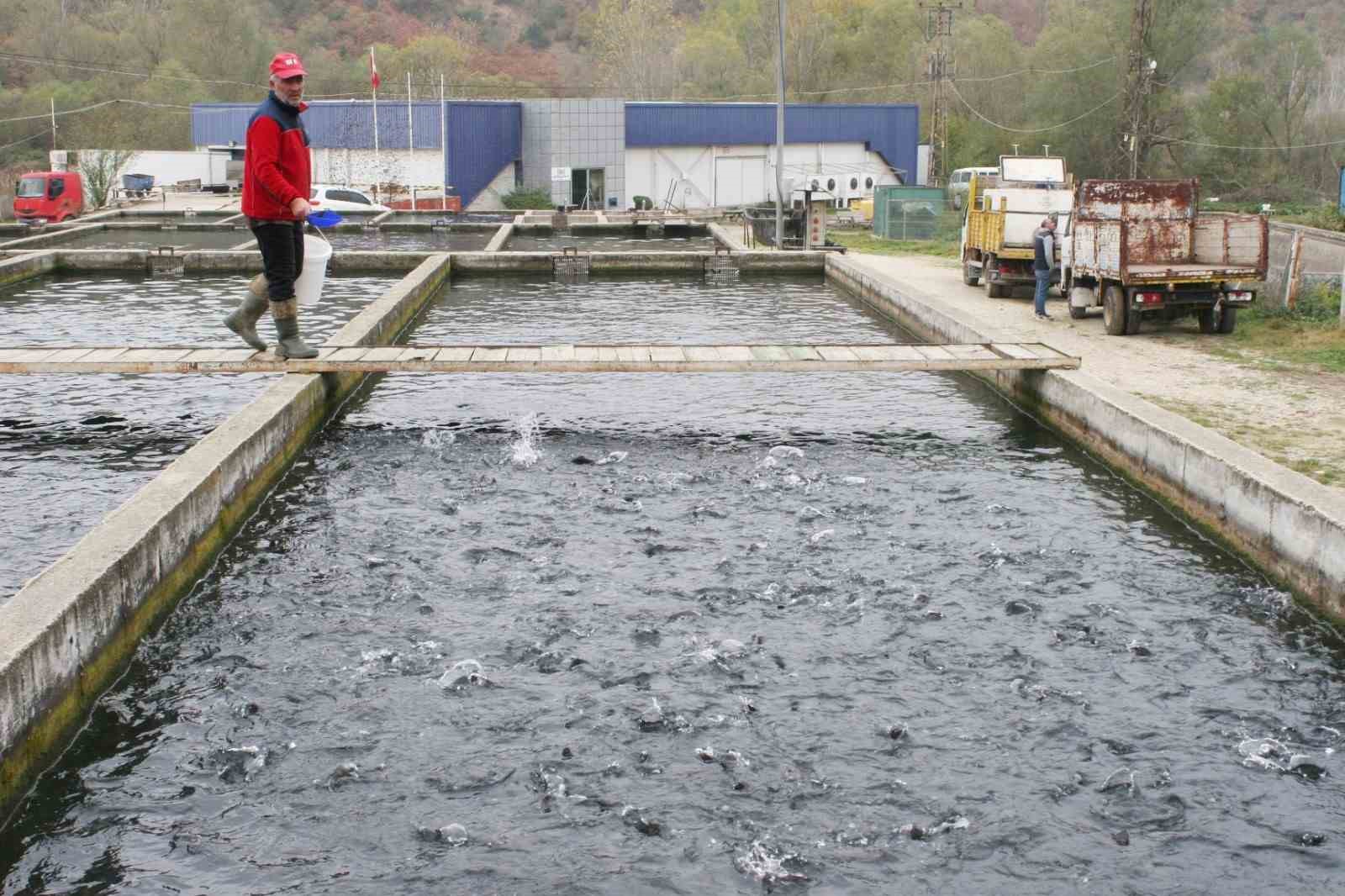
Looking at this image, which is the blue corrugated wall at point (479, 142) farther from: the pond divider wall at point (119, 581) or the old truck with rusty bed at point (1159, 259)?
the pond divider wall at point (119, 581)

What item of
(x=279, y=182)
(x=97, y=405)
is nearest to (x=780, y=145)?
(x=97, y=405)

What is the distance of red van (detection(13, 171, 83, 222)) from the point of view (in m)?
40.8

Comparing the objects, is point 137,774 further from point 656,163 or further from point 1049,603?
point 656,163

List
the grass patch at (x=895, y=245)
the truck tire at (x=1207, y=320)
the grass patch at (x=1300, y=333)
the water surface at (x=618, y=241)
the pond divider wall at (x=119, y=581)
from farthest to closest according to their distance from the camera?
the water surface at (x=618, y=241) < the grass patch at (x=895, y=245) < the truck tire at (x=1207, y=320) < the grass patch at (x=1300, y=333) < the pond divider wall at (x=119, y=581)

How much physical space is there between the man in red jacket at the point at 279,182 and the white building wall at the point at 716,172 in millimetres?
48423

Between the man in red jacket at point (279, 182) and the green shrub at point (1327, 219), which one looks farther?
the green shrub at point (1327, 219)

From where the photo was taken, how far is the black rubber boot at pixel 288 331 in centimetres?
1106

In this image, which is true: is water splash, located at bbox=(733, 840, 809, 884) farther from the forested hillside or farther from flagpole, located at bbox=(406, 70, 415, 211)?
flagpole, located at bbox=(406, 70, 415, 211)

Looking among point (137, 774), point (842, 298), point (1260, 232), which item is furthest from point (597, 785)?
point (842, 298)

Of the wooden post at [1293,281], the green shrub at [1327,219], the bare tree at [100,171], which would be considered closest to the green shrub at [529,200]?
the bare tree at [100,171]

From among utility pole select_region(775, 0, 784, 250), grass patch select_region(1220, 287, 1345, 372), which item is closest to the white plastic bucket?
grass patch select_region(1220, 287, 1345, 372)

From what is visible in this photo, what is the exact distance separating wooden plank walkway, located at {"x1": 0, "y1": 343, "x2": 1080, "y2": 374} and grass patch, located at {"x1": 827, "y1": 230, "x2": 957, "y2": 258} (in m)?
18.7

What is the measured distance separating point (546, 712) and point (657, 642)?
100 centimetres

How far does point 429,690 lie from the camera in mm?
6805
